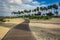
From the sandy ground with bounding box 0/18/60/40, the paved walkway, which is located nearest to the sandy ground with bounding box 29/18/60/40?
the sandy ground with bounding box 0/18/60/40

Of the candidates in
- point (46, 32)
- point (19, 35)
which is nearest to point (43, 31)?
point (46, 32)

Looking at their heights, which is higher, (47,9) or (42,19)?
(47,9)

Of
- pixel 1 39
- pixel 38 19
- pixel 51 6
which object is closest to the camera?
pixel 1 39

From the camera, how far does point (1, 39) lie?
42.5 ft

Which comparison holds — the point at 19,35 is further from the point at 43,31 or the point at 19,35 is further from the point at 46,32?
the point at 43,31

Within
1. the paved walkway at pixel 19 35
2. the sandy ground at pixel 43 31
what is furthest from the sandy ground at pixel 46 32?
the paved walkway at pixel 19 35

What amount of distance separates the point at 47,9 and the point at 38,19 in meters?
6.47

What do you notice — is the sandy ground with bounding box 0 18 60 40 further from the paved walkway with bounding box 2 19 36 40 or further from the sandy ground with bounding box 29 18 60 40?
the paved walkway with bounding box 2 19 36 40

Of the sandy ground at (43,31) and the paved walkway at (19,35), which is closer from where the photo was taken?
the paved walkway at (19,35)

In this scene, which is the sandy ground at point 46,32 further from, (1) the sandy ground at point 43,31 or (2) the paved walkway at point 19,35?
(2) the paved walkway at point 19,35

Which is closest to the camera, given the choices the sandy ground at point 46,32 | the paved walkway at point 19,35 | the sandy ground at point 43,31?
the paved walkway at point 19,35

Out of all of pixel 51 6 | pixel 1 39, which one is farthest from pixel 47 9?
pixel 1 39

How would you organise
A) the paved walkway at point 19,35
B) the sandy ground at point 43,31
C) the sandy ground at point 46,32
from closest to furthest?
the paved walkway at point 19,35
the sandy ground at point 46,32
the sandy ground at point 43,31

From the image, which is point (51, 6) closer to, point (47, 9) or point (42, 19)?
point (47, 9)
